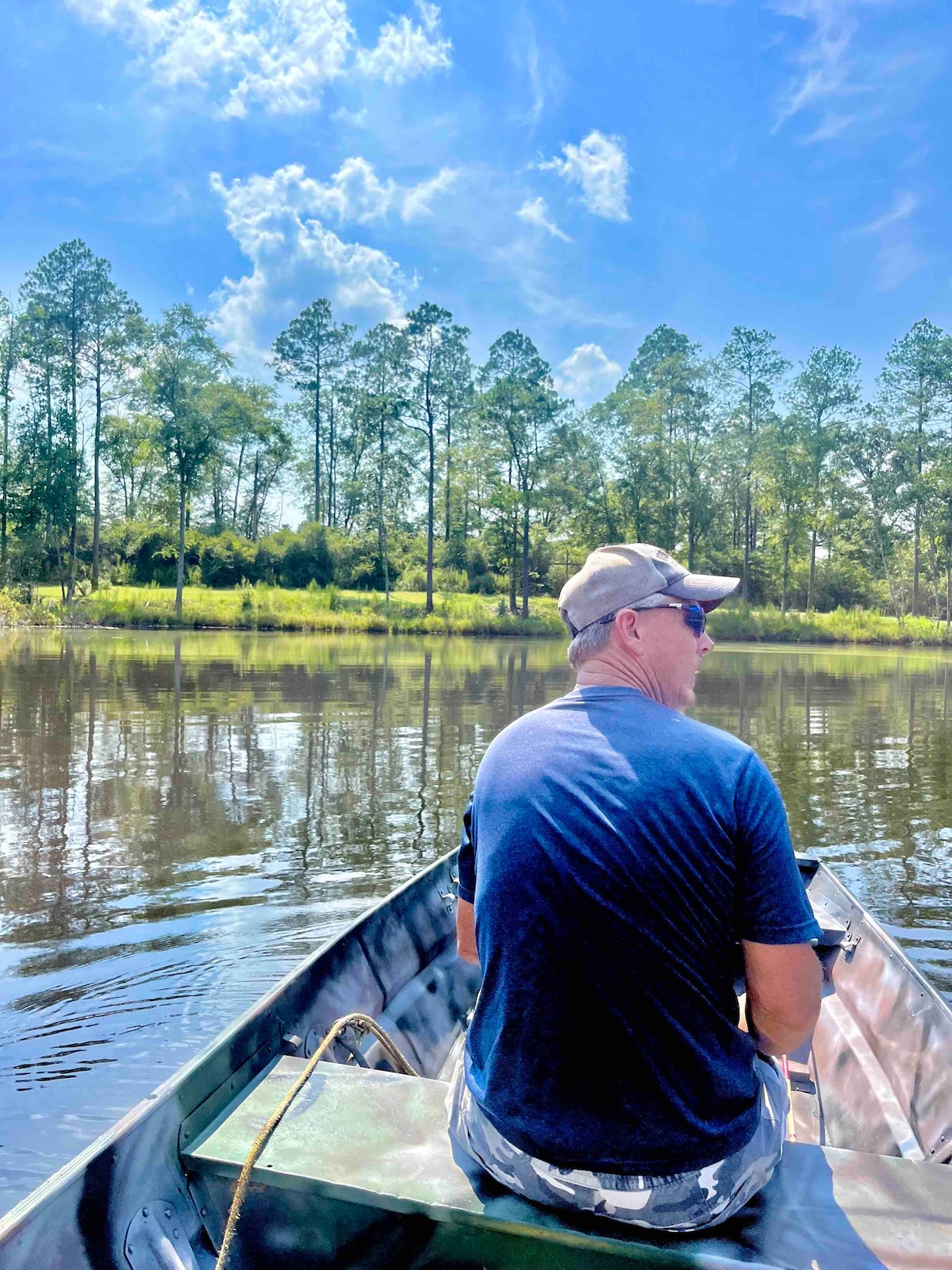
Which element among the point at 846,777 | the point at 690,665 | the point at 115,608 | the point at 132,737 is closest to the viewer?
the point at 690,665

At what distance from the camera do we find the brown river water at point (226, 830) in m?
4.06

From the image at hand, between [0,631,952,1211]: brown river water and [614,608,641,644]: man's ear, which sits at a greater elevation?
[614,608,641,644]: man's ear

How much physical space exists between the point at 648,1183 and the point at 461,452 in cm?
4396

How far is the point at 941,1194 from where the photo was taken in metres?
1.84

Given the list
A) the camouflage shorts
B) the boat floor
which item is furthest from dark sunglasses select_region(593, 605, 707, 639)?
the boat floor

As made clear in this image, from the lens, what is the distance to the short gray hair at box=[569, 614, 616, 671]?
6.25 feet

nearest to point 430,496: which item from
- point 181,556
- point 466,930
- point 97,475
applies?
point 181,556

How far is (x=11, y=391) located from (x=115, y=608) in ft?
45.1

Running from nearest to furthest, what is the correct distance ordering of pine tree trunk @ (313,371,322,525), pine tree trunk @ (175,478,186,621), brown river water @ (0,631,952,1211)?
brown river water @ (0,631,952,1211) < pine tree trunk @ (175,478,186,621) < pine tree trunk @ (313,371,322,525)

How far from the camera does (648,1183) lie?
1.63 m

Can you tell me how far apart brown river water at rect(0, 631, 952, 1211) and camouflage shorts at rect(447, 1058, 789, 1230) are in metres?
1.99

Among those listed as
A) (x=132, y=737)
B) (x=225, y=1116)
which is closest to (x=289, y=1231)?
(x=225, y=1116)

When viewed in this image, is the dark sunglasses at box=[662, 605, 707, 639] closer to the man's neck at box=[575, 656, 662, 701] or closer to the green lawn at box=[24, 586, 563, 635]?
the man's neck at box=[575, 656, 662, 701]

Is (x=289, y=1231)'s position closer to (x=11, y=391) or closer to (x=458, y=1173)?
(x=458, y=1173)
